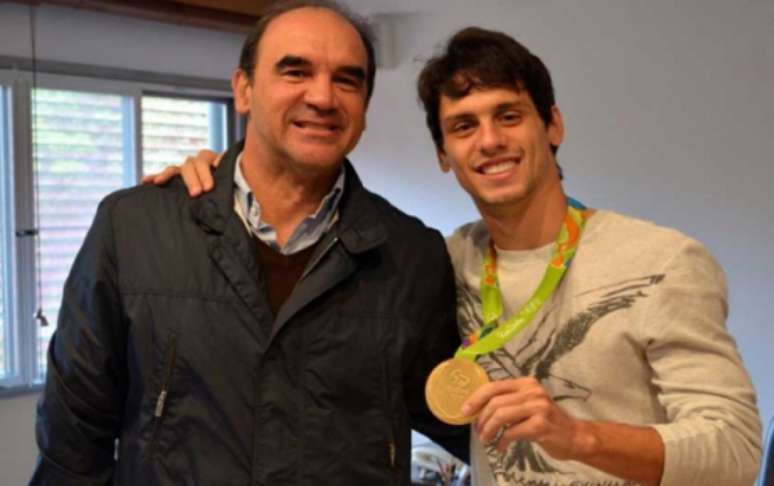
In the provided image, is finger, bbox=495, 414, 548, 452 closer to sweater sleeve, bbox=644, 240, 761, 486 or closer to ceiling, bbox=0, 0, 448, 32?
sweater sleeve, bbox=644, 240, 761, 486

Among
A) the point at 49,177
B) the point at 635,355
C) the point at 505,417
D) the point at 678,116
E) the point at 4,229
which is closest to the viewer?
the point at 505,417

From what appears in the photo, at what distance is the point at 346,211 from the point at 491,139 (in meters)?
0.33

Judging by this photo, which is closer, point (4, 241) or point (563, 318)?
point (563, 318)

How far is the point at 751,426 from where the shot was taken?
1.29 meters

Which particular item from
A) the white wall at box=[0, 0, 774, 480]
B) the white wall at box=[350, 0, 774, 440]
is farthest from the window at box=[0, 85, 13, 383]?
the white wall at box=[350, 0, 774, 440]

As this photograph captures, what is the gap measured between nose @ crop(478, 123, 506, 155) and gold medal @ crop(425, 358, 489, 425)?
1.41 ft

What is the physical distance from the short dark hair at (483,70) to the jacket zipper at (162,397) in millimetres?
728

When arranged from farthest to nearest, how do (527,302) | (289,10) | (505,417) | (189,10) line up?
(189,10) → (289,10) → (527,302) → (505,417)

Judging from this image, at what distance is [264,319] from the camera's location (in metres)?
1.46

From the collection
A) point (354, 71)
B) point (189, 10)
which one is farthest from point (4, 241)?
point (354, 71)

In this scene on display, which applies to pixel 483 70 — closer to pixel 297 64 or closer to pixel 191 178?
pixel 297 64

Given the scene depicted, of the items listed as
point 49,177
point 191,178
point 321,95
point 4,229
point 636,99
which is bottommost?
point 191,178

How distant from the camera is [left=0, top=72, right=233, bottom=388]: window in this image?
12.6 feet

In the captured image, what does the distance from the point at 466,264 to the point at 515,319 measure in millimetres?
296
